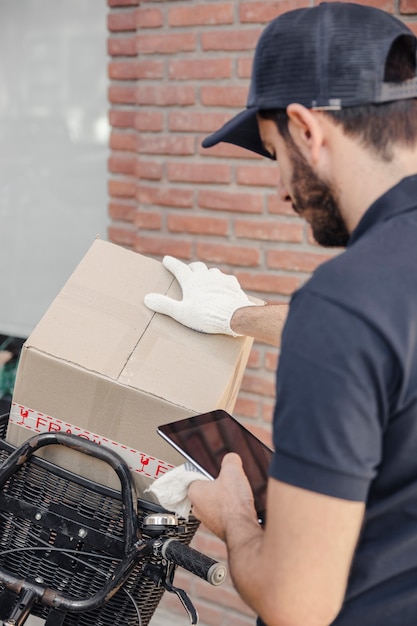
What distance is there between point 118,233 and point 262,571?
210cm

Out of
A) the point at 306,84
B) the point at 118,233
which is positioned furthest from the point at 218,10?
the point at 306,84

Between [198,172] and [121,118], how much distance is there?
1.49 feet

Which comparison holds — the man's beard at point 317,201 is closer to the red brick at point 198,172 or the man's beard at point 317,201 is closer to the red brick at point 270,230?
the red brick at point 270,230

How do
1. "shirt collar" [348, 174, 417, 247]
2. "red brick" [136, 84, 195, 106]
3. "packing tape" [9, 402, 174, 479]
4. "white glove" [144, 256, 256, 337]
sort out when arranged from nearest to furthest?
1. "shirt collar" [348, 174, 417, 247]
2. "packing tape" [9, 402, 174, 479]
3. "white glove" [144, 256, 256, 337]
4. "red brick" [136, 84, 195, 106]

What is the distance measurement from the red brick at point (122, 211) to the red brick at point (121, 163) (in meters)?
0.12

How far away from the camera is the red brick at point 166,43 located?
9.02ft

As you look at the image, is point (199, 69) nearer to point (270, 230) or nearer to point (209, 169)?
point (209, 169)

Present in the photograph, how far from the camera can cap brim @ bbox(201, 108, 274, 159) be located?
1348 mm

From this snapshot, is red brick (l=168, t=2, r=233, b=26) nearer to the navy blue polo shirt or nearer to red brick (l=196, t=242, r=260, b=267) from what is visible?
red brick (l=196, t=242, r=260, b=267)

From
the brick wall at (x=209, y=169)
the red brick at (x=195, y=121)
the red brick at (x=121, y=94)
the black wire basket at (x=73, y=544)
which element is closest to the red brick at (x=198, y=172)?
the brick wall at (x=209, y=169)

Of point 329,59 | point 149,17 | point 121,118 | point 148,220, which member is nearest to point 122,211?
point 148,220

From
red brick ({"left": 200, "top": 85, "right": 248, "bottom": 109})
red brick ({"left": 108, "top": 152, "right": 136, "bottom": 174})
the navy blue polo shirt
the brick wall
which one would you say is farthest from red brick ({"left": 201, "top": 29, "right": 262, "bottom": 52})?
the navy blue polo shirt

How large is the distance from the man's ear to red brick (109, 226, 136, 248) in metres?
1.86

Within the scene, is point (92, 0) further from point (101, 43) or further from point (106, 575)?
point (106, 575)
